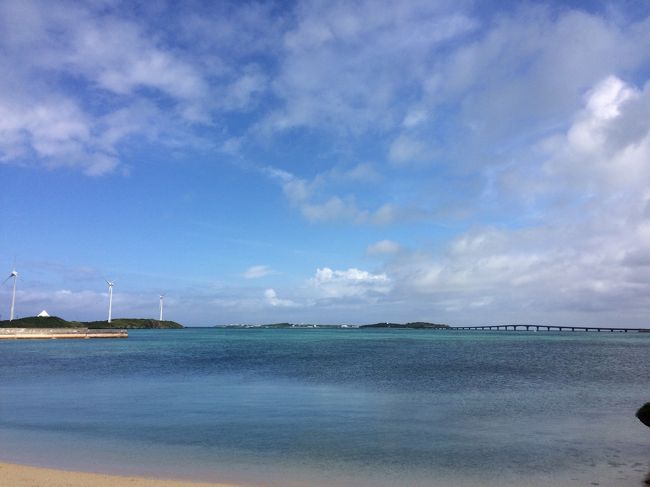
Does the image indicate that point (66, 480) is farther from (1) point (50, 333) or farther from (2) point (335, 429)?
(1) point (50, 333)

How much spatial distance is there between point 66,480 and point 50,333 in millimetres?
161785

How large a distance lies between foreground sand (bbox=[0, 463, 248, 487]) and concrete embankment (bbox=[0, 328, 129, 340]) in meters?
147

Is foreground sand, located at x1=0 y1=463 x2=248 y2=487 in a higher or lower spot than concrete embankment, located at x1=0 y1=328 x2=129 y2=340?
higher

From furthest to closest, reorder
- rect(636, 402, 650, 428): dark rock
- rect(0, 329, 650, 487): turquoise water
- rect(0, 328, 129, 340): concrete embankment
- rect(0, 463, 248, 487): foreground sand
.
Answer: rect(0, 328, 129, 340): concrete embankment < rect(636, 402, 650, 428): dark rock < rect(0, 329, 650, 487): turquoise water < rect(0, 463, 248, 487): foreground sand

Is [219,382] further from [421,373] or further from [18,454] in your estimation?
[18,454]

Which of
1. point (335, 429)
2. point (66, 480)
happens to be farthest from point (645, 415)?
point (66, 480)

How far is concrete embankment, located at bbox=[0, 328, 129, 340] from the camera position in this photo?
13962 cm

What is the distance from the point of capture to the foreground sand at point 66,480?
14172 mm

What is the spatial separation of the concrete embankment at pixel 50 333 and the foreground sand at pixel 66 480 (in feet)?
484

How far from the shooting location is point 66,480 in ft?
48.1

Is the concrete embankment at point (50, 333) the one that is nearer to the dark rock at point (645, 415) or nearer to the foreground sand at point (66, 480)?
the foreground sand at point (66, 480)

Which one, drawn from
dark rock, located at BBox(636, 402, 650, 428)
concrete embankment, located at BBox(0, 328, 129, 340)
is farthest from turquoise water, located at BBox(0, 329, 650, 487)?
concrete embankment, located at BBox(0, 328, 129, 340)

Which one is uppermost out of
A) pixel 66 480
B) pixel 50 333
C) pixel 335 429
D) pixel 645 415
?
pixel 645 415

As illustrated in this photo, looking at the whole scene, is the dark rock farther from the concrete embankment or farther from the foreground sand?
the concrete embankment
